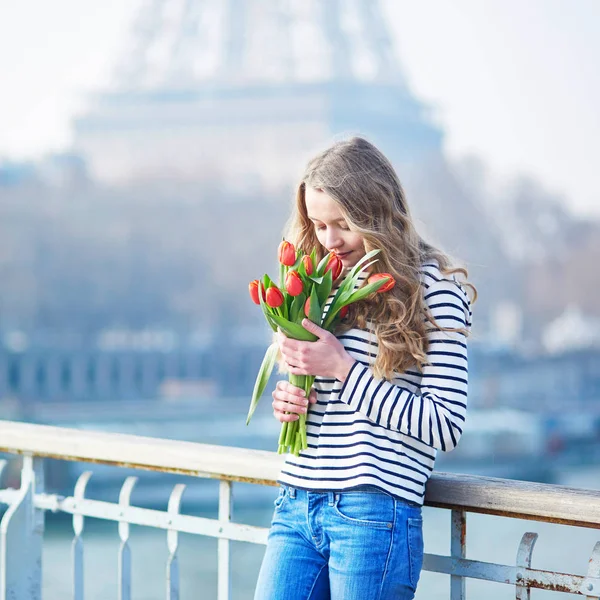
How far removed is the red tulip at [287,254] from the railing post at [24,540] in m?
0.75

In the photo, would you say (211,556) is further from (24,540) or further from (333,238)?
(333,238)

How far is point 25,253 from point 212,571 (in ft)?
87.1

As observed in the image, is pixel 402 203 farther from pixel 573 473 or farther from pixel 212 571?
pixel 573 473

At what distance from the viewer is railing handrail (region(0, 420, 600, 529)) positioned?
140 centimetres

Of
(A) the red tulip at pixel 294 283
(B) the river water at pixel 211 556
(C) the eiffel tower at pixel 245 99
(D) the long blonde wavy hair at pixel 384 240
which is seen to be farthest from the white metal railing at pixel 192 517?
(C) the eiffel tower at pixel 245 99

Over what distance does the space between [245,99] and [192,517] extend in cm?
→ 4804

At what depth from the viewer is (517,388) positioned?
A: 31.8 meters

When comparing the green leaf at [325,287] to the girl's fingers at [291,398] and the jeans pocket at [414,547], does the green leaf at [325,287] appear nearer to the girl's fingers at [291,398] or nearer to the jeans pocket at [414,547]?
the girl's fingers at [291,398]

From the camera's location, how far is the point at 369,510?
4.55 ft

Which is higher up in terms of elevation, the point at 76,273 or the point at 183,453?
the point at 76,273

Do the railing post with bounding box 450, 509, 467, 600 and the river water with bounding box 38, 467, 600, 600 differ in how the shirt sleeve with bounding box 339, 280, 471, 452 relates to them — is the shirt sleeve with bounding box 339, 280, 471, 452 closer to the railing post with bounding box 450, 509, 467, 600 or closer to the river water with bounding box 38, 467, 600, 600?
the railing post with bounding box 450, 509, 467, 600

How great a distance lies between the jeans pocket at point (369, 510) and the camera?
1.38 metres

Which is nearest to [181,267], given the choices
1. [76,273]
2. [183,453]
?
[76,273]

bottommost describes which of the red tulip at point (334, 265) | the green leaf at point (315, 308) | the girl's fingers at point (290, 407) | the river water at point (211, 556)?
the river water at point (211, 556)
